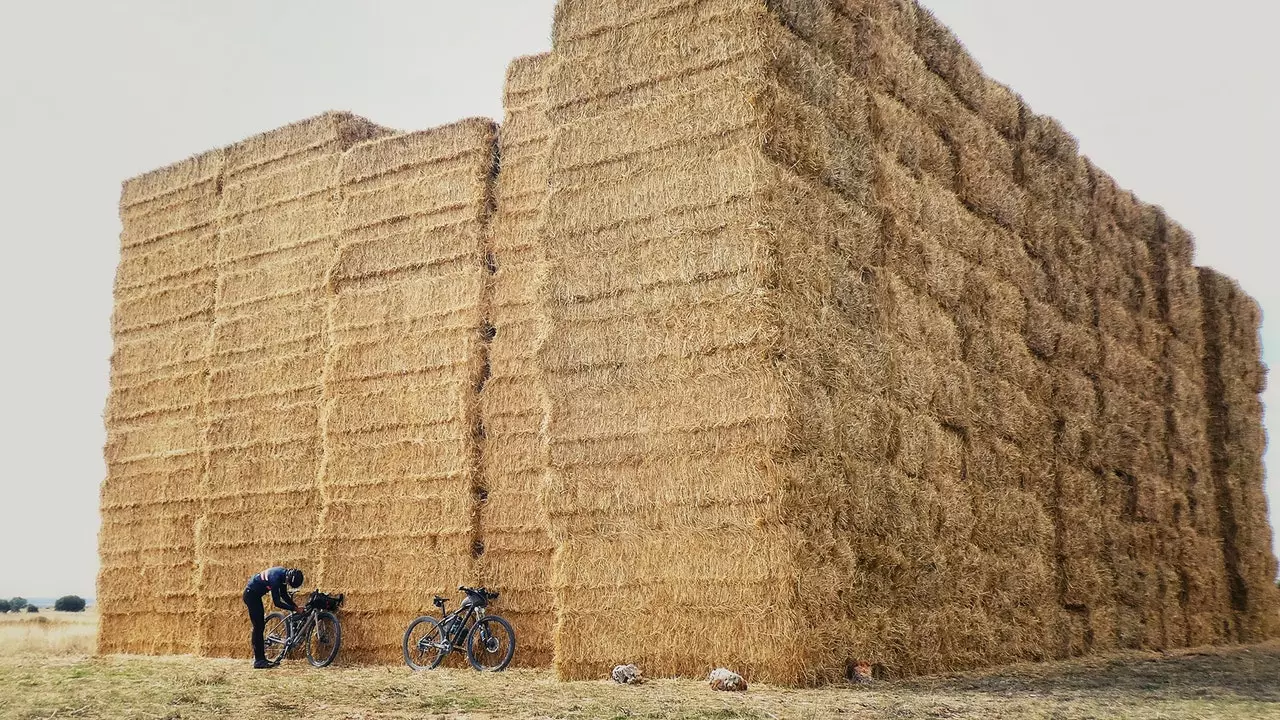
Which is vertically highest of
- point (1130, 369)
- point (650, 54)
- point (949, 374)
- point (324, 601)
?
point (650, 54)

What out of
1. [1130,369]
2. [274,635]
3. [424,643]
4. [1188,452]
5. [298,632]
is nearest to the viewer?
[424,643]

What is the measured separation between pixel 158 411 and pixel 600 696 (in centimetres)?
917

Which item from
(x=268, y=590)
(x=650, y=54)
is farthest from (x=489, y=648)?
(x=650, y=54)

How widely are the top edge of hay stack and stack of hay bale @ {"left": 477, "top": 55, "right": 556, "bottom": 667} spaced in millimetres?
34

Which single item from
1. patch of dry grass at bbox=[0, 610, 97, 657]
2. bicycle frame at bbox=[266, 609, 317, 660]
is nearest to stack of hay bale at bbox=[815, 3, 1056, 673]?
bicycle frame at bbox=[266, 609, 317, 660]

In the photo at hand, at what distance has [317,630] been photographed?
481 inches

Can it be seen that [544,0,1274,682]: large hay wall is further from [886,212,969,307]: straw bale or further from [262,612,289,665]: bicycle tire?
[262,612,289,665]: bicycle tire

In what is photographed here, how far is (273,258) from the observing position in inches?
546

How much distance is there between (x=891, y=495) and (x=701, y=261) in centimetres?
247

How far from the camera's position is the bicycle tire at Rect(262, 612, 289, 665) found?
12.5m

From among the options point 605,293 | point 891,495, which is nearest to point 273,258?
point 605,293

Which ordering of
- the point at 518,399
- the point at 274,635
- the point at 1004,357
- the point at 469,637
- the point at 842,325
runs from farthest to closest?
the point at 274,635
the point at 1004,357
the point at 518,399
the point at 469,637
the point at 842,325

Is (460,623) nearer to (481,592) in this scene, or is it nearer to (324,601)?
(481,592)

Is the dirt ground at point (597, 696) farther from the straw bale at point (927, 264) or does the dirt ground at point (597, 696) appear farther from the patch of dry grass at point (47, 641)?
the patch of dry grass at point (47, 641)
